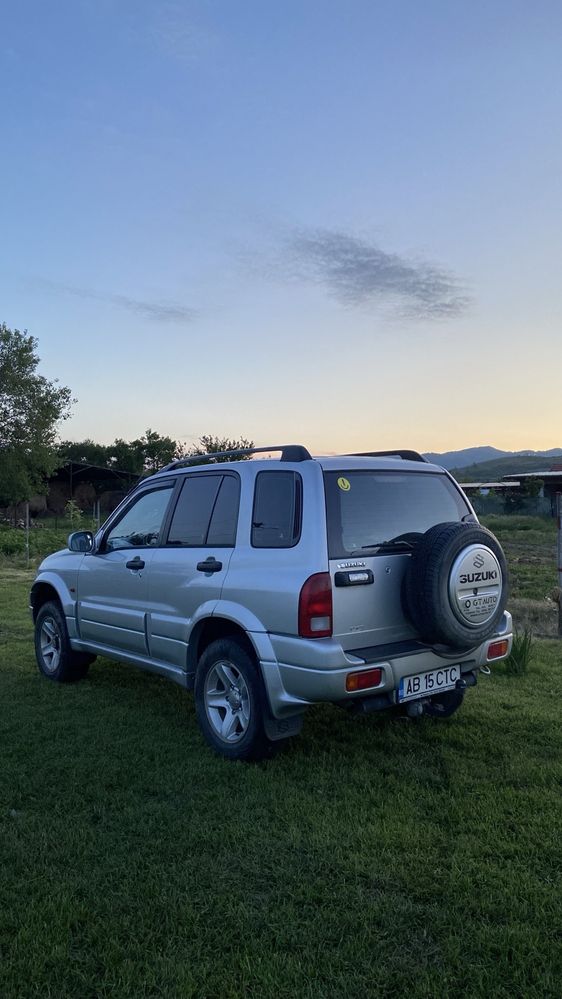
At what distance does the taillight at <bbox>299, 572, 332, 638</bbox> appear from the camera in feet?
12.4

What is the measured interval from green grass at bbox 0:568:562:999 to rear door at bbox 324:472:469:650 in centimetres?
90

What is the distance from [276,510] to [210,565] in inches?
25.2

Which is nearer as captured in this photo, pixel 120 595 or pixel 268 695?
pixel 268 695

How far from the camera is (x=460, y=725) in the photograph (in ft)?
16.1

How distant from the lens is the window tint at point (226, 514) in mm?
4562

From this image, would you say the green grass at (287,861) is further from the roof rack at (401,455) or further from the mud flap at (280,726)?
the roof rack at (401,455)

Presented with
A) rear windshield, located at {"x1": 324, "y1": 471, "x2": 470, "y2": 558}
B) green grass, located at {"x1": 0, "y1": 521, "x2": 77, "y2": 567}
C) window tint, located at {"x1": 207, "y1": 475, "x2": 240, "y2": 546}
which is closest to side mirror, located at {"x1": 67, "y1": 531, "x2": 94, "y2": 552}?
window tint, located at {"x1": 207, "y1": 475, "x2": 240, "y2": 546}

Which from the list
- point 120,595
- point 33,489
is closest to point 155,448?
point 33,489

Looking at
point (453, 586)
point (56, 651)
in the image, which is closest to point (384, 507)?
point (453, 586)

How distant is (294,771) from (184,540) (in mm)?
1779

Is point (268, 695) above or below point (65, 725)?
above

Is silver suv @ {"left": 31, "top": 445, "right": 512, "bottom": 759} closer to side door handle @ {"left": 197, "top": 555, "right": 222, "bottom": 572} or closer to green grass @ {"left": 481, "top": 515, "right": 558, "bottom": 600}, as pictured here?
side door handle @ {"left": 197, "top": 555, "right": 222, "bottom": 572}

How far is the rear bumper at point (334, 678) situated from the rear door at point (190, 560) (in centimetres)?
76

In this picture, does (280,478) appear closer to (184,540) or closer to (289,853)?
(184,540)
